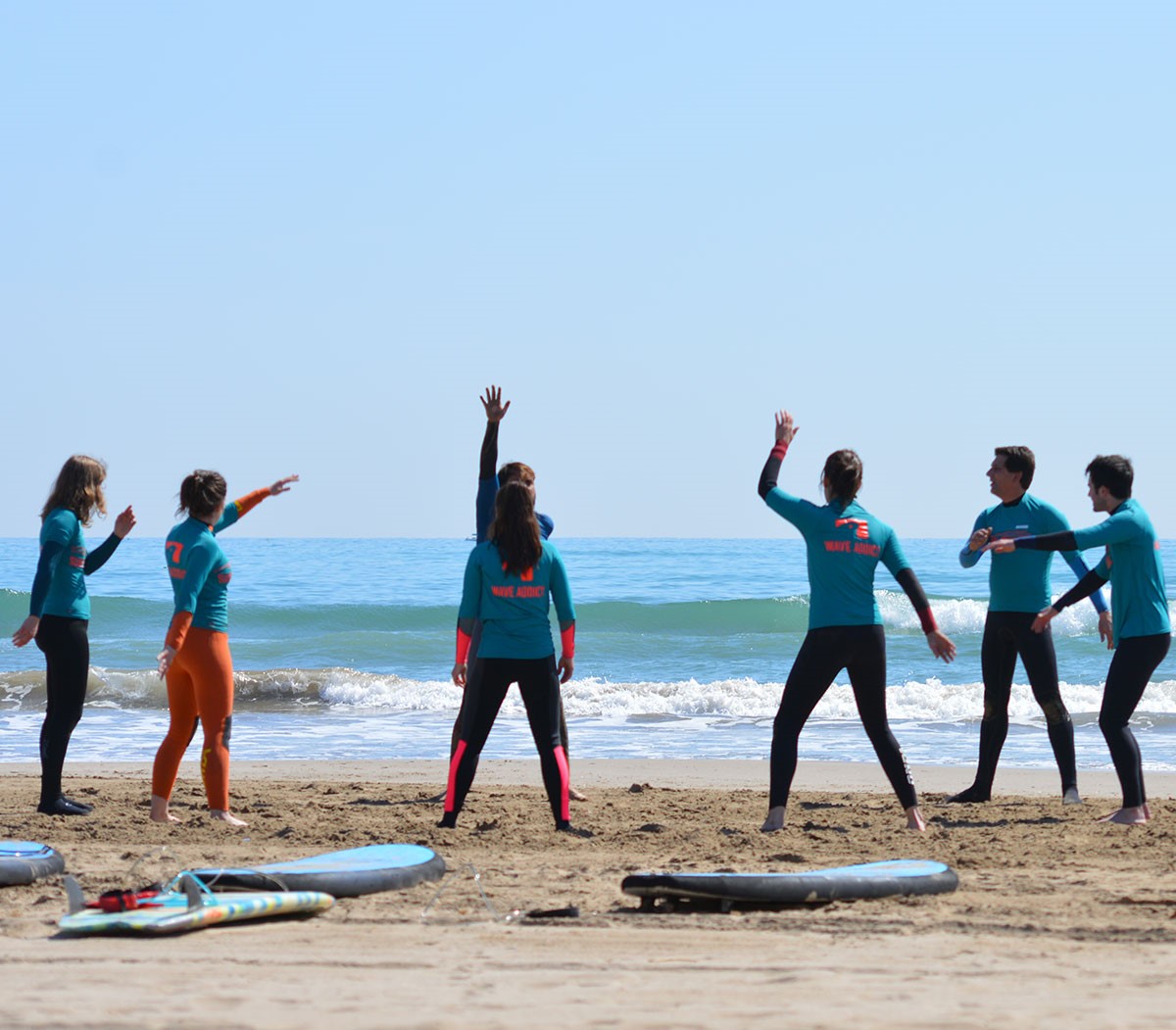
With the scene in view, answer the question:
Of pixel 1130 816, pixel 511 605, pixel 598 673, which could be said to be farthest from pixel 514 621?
pixel 598 673

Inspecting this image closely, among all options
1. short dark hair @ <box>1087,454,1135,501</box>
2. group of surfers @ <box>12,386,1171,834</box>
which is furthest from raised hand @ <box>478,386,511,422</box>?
short dark hair @ <box>1087,454,1135,501</box>

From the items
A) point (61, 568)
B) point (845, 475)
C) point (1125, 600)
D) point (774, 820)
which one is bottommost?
point (774, 820)

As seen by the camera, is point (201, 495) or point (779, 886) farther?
point (201, 495)

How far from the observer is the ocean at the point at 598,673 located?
12.1 m

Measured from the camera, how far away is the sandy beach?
11.8 feet

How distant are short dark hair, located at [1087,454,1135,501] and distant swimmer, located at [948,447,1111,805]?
351 millimetres

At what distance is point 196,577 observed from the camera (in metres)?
6.56

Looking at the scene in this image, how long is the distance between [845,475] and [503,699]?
74.0 inches

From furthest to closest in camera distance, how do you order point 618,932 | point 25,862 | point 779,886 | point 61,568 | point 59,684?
point 59,684 → point 61,568 → point 25,862 → point 779,886 → point 618,932

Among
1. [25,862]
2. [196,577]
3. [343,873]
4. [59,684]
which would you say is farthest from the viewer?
[59,684]

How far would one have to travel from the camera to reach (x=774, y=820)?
6.70 m

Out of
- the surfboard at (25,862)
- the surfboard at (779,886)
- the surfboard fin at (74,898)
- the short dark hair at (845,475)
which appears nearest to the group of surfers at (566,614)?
the short dark hair at (845,475)

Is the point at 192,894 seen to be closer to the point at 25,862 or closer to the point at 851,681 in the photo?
the point at 25,862

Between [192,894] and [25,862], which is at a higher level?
[192,894]
